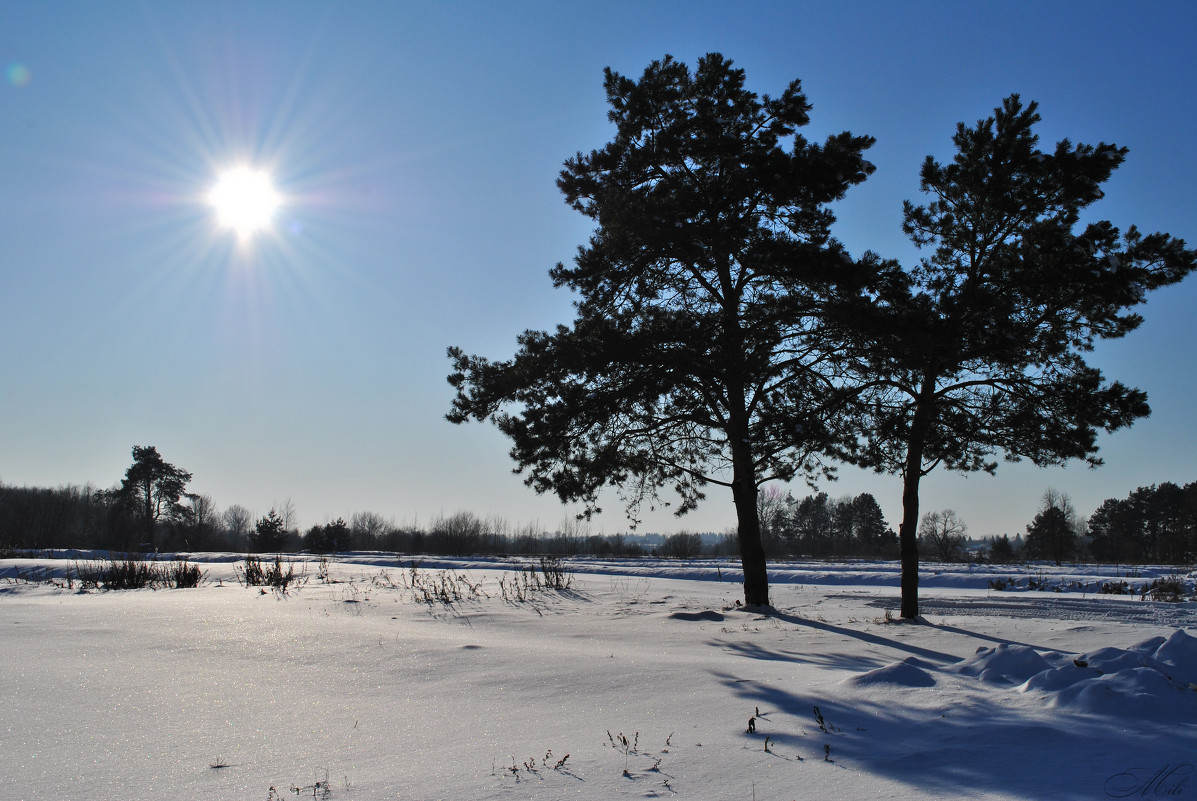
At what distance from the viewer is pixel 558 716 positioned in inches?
148

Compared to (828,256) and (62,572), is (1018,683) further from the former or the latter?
(62,572)

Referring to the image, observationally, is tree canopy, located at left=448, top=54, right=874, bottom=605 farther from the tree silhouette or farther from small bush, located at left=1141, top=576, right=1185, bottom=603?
the tree silhouette

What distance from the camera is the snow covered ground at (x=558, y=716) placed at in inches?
105

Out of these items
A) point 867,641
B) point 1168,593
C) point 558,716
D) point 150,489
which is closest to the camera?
point 558,716

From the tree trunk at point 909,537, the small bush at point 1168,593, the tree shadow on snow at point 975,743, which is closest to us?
the tree shadow on snow at point 975,743

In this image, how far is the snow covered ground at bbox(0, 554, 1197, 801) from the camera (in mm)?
2656

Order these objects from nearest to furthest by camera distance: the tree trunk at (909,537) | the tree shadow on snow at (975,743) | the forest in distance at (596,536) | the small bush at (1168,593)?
the tree shadow on snow at (975,743) → the tree trunk at (909,537) → the small bush at (1168,593) → the forest in distance at (596,536)

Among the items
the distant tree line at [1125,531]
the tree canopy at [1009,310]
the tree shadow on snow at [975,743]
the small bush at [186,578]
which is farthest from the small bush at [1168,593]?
the distant tree line at [1125,531]

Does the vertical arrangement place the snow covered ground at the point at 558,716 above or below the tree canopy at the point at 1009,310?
below

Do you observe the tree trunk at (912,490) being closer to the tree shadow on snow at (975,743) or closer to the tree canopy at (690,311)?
the tree canopy at (690,311)

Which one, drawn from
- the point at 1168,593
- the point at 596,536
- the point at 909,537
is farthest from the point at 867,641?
the point at 596,536

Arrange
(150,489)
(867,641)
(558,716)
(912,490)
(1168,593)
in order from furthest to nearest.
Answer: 1. (150,489)
2. (1168,593)
3. (912,490)
4. (867,641)
5. (558,716)

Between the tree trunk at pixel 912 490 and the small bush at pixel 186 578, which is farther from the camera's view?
the small bush at pixel 186 578

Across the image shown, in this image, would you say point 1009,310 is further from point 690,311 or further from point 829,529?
point 829,529
